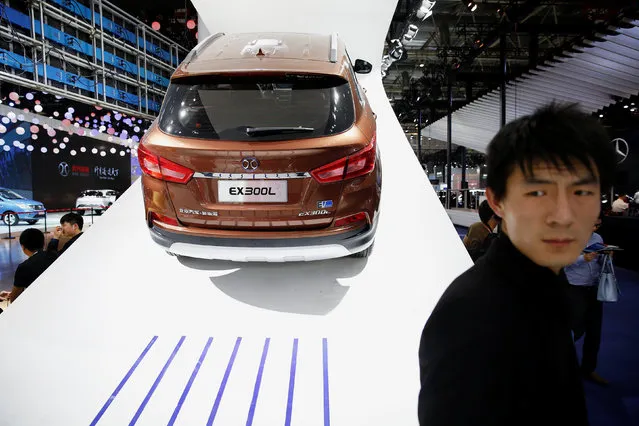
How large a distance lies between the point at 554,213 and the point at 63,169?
18043mm

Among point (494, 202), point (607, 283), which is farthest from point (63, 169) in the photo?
point (494, 202)

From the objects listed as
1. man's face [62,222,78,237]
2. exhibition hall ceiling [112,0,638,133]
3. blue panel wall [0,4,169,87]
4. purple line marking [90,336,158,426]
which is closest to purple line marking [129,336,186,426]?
purple line marking [90,336,158,426]

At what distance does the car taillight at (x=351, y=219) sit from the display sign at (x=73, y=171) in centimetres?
1285

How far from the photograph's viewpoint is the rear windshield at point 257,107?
211 centimetres

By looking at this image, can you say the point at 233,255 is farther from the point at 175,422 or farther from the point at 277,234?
the point at 175,422

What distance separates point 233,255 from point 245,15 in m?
4.13

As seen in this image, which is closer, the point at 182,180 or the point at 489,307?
the point at 489,307

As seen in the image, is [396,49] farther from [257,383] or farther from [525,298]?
[525,298]

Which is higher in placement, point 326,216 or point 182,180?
point 182,180

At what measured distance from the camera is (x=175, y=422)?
6.06ft

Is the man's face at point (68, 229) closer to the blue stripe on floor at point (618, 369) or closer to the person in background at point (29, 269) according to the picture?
the person in background at point (29, 269)

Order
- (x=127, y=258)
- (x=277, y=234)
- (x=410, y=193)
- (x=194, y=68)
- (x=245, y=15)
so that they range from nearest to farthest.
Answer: (x=277, y=234) → (x=194, y=68) → (x=127, y=258) → (x=410, y=193) → (x=245, y=15)

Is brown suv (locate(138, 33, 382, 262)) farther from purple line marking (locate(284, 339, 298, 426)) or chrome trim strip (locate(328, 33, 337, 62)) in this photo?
purple line marking (locate(284, 339, 298, 426))

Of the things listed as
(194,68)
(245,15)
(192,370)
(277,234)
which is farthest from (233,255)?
(245,15)
